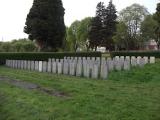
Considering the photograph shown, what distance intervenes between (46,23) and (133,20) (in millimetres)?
31521

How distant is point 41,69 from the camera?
2267 centimetres

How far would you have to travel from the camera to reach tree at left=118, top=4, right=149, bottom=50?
240ft

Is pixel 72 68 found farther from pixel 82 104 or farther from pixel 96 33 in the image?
pixel 96 33

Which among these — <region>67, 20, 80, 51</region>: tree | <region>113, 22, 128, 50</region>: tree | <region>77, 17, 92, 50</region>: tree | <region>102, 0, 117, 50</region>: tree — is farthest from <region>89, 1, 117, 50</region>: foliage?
<region>67, 20, 80, 51</region>: tree

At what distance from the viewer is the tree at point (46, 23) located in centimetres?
4781

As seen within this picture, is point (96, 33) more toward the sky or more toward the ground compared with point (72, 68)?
more toward the sky

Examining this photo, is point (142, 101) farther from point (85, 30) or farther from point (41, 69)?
point (85, 30)

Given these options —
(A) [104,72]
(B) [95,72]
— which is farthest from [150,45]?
(A) [104,72]

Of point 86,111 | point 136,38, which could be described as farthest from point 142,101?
point 136,38

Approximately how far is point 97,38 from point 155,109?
68.9 meters

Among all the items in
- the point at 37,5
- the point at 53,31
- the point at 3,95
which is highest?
the point at 37,5

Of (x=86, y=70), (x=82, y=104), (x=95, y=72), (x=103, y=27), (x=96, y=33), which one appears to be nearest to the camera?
(x=82, y=104)

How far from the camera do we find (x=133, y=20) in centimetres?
7431

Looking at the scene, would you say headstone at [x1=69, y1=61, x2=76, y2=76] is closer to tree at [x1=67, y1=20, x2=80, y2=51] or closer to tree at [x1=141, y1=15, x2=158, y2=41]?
tree at [x1=141, y1=15, x2=158, y2=41]
